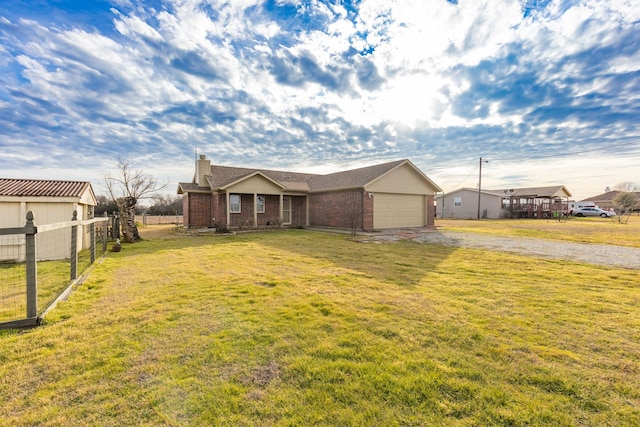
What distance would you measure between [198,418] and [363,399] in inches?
51.5

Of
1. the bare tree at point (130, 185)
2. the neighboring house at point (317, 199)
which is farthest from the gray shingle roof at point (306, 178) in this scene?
the bare tree at point (130, 185)

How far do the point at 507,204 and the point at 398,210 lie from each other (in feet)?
93.0

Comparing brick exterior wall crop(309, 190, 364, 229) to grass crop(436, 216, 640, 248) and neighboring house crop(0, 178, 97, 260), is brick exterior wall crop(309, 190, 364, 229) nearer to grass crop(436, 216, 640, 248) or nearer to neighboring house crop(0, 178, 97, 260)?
grass crop(436, 216, 640, 248)

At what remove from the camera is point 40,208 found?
905cm

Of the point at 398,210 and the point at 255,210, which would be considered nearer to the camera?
the point at 398,210

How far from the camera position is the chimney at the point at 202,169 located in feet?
66.6

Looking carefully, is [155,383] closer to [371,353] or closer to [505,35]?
[371,353]

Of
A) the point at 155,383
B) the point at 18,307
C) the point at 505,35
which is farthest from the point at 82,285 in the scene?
the point at 505,35

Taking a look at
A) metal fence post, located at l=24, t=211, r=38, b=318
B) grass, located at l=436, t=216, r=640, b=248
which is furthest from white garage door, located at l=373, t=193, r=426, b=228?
metal fence post, located at l=24, t=211, r=38, b=318

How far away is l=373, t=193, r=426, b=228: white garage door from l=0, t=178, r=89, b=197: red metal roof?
1439 centimetres

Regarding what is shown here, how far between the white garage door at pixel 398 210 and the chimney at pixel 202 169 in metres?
12.5

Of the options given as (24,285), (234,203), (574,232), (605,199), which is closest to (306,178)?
(234,203)

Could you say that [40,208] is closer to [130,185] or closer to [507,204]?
[130,185]

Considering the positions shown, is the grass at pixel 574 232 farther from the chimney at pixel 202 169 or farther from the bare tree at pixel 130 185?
the bare tree at pixel 130 185
